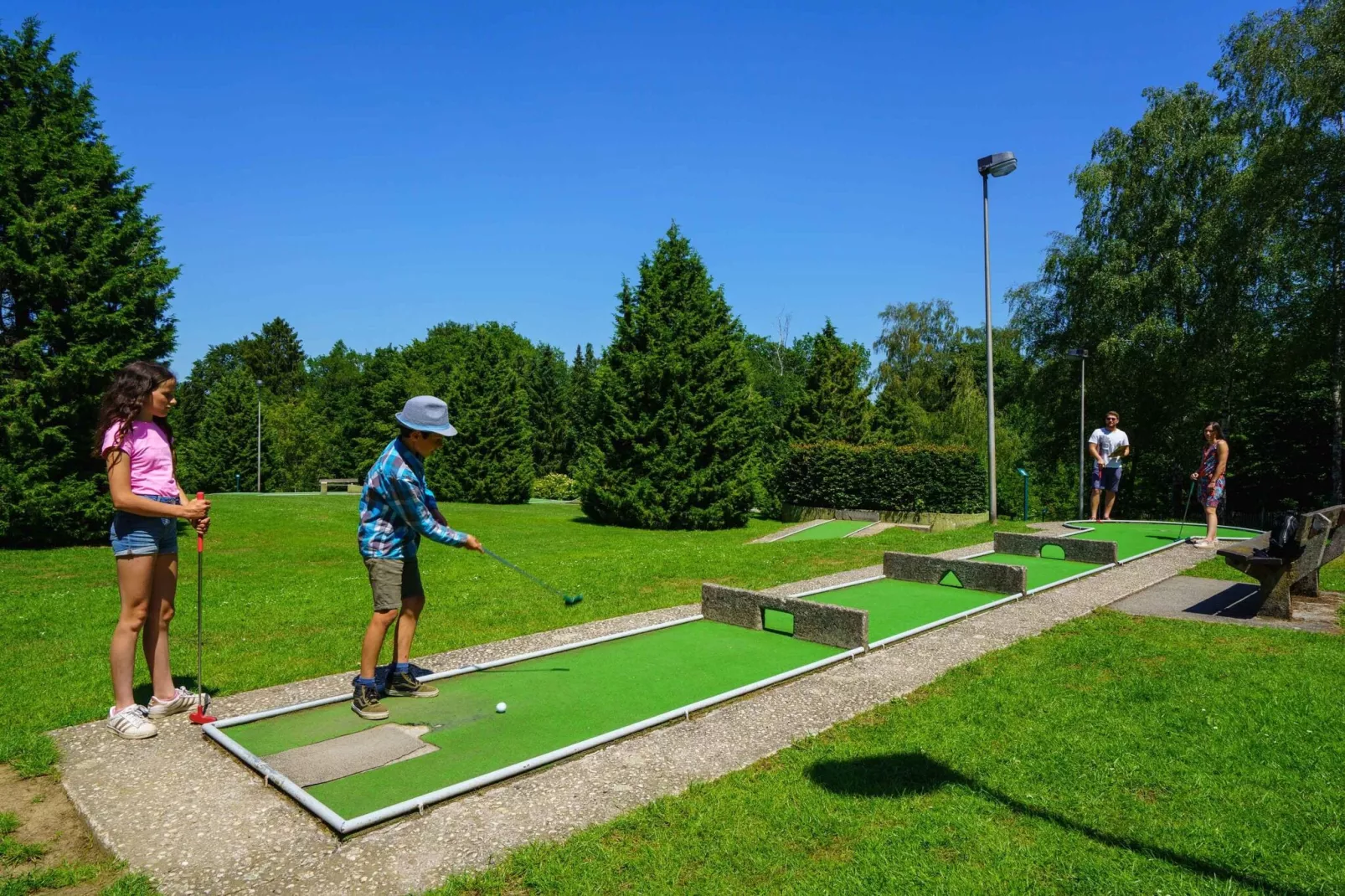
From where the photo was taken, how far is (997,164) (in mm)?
15391

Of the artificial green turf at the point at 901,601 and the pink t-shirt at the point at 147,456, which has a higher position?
the pink t-shirt at the point at 147,456

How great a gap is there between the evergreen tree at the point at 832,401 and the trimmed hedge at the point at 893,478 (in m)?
7.09

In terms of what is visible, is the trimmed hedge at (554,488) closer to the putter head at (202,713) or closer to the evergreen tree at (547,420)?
the evergreen tree at (547,420)

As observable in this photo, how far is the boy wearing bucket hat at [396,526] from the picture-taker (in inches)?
175

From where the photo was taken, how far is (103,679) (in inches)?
212

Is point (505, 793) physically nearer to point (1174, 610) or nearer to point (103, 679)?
point (103, 679)

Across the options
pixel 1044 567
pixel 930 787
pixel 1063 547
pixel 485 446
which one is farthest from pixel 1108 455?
pixel 485 446

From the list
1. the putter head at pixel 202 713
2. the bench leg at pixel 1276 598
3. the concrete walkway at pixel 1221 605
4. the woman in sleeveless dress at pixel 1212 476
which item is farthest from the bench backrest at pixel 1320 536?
the putter head at pixel 202 713

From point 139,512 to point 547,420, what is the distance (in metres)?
44.8

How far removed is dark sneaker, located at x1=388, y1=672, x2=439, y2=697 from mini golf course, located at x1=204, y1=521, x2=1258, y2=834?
0.06 m

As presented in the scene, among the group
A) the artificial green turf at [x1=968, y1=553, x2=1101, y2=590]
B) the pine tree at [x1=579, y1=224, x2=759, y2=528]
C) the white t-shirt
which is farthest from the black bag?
the pine tree at [x1=579, y1=224, x2=759, y2=528]

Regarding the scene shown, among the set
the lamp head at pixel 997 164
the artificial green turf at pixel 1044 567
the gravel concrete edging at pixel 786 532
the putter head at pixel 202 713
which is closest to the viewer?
the putter head at pixel 202 713

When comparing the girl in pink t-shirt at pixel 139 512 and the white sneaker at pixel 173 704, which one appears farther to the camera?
the white sneaker at pixel 173 704

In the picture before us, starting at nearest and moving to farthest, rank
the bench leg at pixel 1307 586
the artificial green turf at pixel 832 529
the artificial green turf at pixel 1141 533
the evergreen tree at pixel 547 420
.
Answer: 1. the bench leg at pixel 1307 586
2. the artificial green turf at pixel 1141 533
3. the artificial green turf at pixel 832 529
4. the evergreen tree at pixel 547 420
